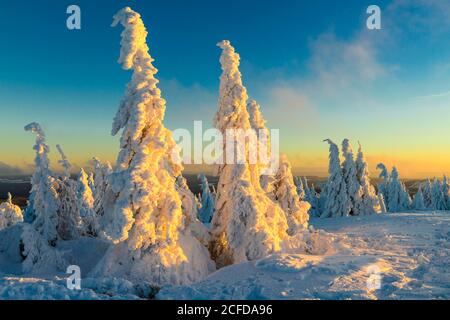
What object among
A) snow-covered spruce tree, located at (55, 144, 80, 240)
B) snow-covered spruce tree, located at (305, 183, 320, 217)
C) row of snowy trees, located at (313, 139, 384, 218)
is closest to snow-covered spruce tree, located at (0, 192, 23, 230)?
snow-covered spruce tree, located at (55, 144, 80, 240)

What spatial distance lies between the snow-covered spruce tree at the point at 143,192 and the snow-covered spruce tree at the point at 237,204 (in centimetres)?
259

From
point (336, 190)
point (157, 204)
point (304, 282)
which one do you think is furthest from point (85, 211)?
point (336, 190)

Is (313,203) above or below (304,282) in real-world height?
below

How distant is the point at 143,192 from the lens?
16.2m

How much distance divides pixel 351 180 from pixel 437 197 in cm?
3269

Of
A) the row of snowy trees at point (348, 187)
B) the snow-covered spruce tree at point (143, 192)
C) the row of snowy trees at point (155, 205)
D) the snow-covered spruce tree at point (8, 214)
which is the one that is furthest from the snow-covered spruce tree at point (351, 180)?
the snow-covered spruce tree at point (8, 214)

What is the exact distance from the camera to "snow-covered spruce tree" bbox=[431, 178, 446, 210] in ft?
226

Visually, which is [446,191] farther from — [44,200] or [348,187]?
[44,200]

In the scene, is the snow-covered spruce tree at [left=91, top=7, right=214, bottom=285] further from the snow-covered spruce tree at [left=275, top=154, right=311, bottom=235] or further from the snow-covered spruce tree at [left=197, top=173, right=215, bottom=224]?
the snow-covered spruce tree at [left=197, top=173, right=215, bottom=224]

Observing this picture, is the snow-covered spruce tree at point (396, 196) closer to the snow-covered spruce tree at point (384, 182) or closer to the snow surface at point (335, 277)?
the snow-covered spruce tree at point (384, 182)

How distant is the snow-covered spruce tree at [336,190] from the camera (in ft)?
159

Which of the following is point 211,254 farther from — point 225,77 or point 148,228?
point 225,77
